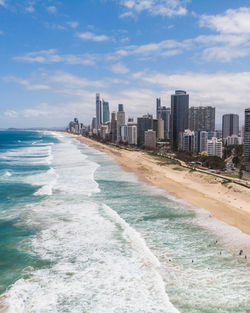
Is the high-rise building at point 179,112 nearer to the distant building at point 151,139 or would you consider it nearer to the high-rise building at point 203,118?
the high-rise building at point 203,118

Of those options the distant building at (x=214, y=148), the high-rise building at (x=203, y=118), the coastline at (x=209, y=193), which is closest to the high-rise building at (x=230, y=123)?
the high-rise building at (x=203, y=118)

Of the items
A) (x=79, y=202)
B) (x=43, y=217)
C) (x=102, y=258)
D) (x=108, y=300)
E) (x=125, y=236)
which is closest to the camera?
(x=108, y=300)

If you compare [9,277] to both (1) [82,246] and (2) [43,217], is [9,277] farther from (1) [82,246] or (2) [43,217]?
(2) [43,217]

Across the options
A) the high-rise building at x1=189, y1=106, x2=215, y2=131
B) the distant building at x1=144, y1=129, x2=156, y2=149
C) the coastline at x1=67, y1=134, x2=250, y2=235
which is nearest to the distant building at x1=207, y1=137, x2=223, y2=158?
the coastline at x1=67, y1=134, x2=250, y2=235

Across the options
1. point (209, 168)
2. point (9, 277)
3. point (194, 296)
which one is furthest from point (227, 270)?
point (209, 168)

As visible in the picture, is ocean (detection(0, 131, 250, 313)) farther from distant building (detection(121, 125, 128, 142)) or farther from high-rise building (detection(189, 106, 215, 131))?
high-rise building (detection(189, 106, 215, 131))
